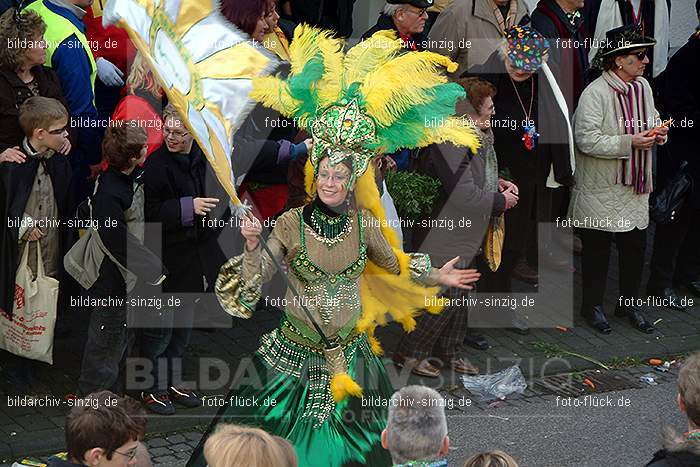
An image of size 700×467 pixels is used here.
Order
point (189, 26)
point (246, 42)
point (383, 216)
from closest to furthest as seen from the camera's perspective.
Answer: point (189, 26) < point (246, 42) < point (383, 216)

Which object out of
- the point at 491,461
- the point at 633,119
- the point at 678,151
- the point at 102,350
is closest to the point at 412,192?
the point at 633,119

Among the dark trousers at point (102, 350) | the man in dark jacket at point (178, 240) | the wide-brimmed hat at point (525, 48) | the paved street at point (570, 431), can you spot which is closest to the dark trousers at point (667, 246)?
the paved street at point (570, 431)

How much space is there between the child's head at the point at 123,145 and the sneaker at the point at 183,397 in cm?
145

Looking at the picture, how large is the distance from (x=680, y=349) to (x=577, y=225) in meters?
1.17

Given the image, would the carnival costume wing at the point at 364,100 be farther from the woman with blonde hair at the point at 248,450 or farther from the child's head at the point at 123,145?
the woman with blonde hair at the point at 248,450

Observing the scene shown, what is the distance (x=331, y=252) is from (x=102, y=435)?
5.71ft

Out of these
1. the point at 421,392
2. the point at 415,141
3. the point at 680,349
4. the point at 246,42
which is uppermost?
the point at 246,42

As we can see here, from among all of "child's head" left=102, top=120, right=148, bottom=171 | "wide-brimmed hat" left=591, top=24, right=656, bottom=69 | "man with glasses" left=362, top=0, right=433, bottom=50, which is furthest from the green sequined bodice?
"wide-brimmed hat" left=591, top=24, right=656, bottom=69

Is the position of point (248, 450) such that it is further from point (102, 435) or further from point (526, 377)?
point (526, 377)

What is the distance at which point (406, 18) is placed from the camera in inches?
361

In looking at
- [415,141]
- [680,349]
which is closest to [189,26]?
[415,141]

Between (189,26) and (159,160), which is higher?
(189,26)

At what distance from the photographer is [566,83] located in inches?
385

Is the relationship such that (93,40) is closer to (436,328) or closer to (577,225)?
(436,328)
